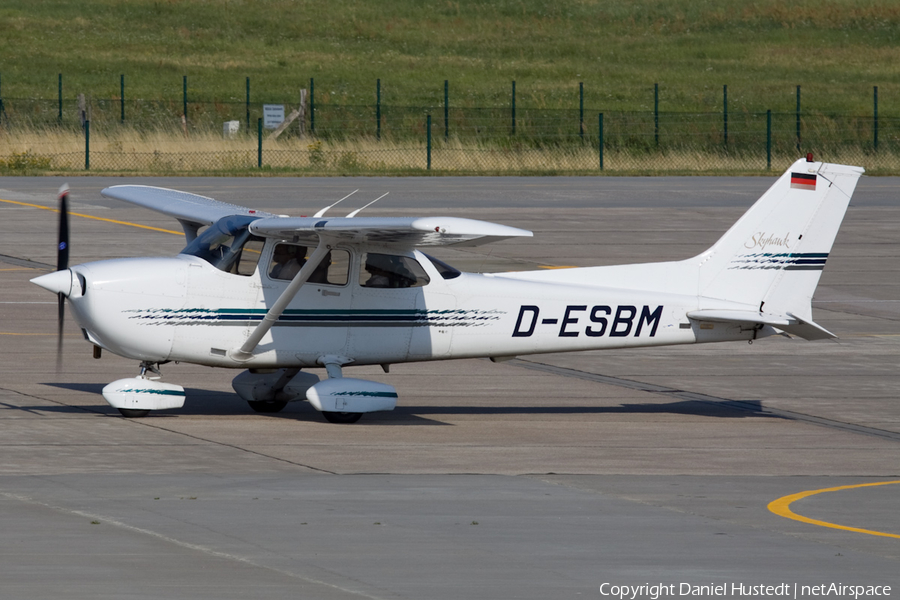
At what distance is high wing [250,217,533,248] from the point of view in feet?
34.7

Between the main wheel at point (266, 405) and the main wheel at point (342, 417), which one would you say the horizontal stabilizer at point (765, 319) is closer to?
the main wheel at point (342, 417)

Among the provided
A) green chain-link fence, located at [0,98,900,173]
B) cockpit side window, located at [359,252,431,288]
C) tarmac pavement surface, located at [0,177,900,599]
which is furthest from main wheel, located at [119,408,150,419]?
green chain-link fence, located at [0,98,900,173]

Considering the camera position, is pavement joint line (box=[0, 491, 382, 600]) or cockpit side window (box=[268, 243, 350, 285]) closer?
pavement joint line (box=[0, 491, 382, 600])

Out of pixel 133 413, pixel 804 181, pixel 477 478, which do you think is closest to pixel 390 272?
pixel 133 413

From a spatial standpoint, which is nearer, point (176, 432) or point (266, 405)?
point (176, 432)

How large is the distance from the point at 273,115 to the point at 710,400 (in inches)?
1312

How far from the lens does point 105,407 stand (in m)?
13.0

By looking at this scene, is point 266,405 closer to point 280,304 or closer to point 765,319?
point 280,304

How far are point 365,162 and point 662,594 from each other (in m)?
37.4

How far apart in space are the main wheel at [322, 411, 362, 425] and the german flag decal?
15.9ft

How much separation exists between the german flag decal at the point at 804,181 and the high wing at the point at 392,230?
3.16 m

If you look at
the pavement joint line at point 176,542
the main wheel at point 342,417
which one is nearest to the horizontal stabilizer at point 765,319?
the main wheel at point 342,417

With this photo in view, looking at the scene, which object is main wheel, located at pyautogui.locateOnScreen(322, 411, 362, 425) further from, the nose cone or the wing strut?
the nose cone

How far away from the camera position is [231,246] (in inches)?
492
